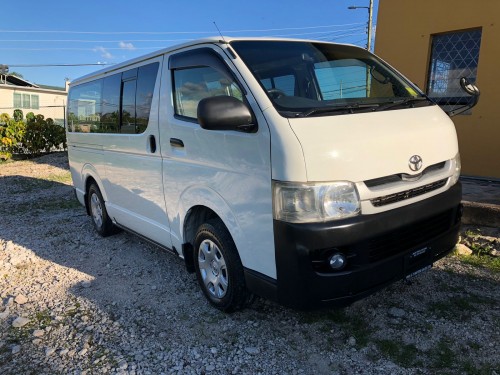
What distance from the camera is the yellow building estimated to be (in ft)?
20.2

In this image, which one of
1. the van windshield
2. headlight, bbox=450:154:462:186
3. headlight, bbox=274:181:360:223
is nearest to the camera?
headlight, bbox=274:181:360:223

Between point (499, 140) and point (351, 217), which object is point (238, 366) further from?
point (499, 140)

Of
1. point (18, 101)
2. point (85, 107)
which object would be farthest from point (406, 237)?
point (18, 101)

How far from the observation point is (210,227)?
317 centimetres

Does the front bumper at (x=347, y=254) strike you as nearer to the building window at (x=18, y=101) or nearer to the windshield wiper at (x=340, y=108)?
the windshield wiper at (x=340, y=108)

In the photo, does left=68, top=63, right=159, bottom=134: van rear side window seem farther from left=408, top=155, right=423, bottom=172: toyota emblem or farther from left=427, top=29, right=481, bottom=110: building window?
left=427, top=29, right=481, bottom=110: building window

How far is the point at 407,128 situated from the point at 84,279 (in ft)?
11.0

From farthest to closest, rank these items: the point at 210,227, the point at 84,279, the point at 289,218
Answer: the point at 84,279 < the point at 210,227 < the point at 289,218

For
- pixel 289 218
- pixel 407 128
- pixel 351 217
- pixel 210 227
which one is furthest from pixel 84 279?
pixel 407 128

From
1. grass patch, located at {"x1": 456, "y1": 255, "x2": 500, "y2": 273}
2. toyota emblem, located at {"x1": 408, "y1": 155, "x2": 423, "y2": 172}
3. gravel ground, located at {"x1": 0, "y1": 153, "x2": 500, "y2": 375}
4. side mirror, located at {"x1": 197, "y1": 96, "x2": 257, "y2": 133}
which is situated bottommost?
gravel ground, located at {"x1": 0, "y1": 153, "x2": 500, "y2": 375}

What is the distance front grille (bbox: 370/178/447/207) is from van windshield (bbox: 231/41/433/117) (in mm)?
608

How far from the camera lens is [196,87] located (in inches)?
130

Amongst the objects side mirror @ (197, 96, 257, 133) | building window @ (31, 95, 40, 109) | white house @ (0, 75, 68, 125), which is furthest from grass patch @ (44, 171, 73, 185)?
building window @ (31, 95, 40, 109)

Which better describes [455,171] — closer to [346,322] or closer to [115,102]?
[346,322]
